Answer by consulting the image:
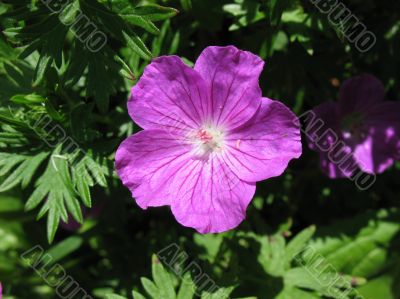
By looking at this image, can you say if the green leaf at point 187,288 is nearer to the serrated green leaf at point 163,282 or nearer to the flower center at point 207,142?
the serrated green leaf at point 163,282

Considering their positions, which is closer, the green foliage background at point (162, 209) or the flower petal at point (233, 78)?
the flower petal at point (233, 78)

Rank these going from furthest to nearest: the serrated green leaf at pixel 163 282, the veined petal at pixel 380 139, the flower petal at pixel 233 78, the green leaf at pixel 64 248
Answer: the green leaf at pixel 64 248
the veined petal at pixel 380 139
the serrated green leaf at pixel 163 282
the flower petal at pixel 233 78

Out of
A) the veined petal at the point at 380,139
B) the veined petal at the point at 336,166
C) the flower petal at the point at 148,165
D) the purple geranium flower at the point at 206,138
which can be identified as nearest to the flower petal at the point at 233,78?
the purple geranium flower at the point at 206,138

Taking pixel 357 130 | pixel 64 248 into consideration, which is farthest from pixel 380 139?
pixel 64 248

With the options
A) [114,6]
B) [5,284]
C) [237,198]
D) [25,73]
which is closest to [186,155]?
[237,198]

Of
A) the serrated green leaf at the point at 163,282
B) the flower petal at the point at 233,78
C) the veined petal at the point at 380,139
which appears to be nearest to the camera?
the flower petal at the point at 233,78

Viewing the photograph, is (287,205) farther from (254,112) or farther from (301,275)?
(254,112)

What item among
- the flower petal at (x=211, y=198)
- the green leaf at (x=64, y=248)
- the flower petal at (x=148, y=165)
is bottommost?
the green leaf at (x=64, y=248)

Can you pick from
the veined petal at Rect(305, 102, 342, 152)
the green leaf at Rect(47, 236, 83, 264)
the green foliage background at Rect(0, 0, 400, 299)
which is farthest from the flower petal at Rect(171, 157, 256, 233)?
the green leaf at Rect(47, 236, 83, 264)

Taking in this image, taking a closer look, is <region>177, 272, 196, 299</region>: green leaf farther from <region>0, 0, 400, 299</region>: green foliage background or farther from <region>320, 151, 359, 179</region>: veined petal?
<region>320, 151, 359, 179</region>: veined petal
